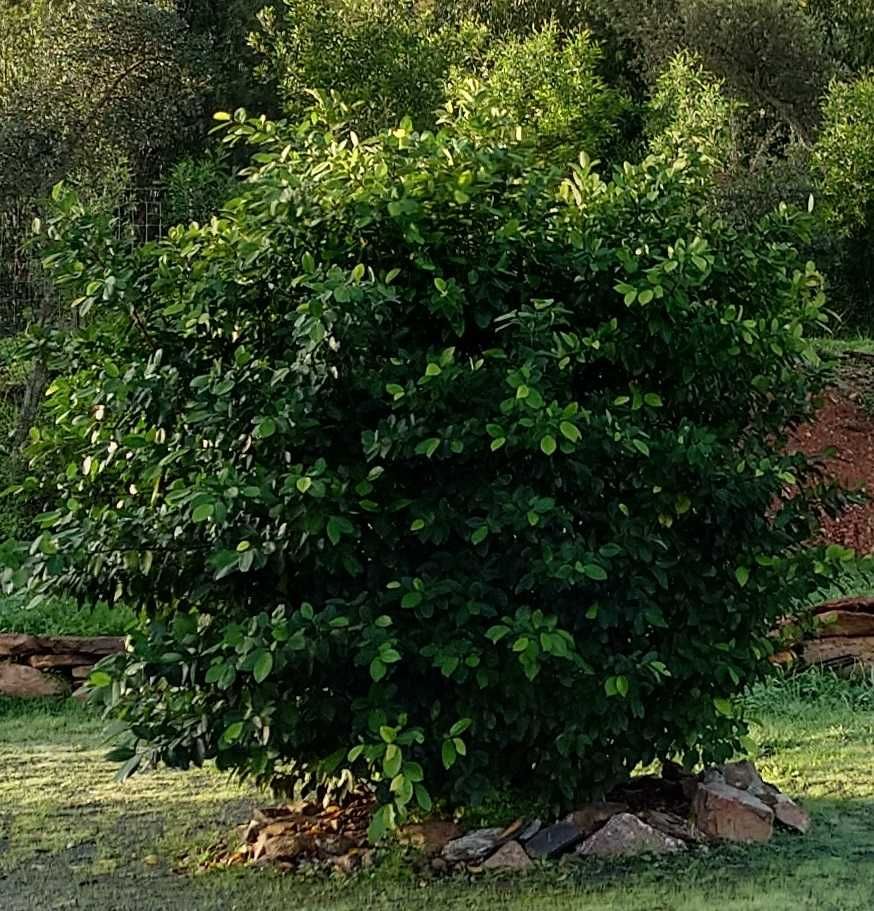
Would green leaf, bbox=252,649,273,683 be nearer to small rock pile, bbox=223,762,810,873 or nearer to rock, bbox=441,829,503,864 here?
small rock pile, bbox=223,762,810,873

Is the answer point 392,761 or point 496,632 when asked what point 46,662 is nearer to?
point 392,761

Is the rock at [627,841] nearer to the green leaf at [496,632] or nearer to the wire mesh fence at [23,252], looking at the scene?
the green leaf at [496,632]

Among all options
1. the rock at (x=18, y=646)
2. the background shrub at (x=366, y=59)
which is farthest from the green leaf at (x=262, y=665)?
the background shrub at (x=366, y=59)

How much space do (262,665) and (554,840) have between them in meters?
1.34

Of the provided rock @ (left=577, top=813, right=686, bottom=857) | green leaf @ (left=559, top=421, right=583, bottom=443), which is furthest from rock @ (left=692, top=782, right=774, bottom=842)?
green leaf @ (left=559, top=421, right=583, bottom=443)

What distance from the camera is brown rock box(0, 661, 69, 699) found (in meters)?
8.24

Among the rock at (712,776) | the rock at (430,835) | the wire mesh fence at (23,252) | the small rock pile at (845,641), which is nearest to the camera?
the rock at (430,835)

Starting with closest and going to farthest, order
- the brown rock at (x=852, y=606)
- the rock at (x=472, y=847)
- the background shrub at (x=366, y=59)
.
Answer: the rock at (x=472, y=847) < the brown rock at (x=852, y=606) < the background shrub at (x=366, y=59)

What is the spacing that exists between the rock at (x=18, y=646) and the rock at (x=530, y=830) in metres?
4.62

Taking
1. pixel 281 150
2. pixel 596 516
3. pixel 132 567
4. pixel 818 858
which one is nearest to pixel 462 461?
pixel 596 516

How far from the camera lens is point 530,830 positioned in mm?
4609

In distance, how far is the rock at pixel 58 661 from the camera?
830cm

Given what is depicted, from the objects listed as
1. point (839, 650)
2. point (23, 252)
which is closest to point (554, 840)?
point (839, 650)

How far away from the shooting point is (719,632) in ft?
14.6
